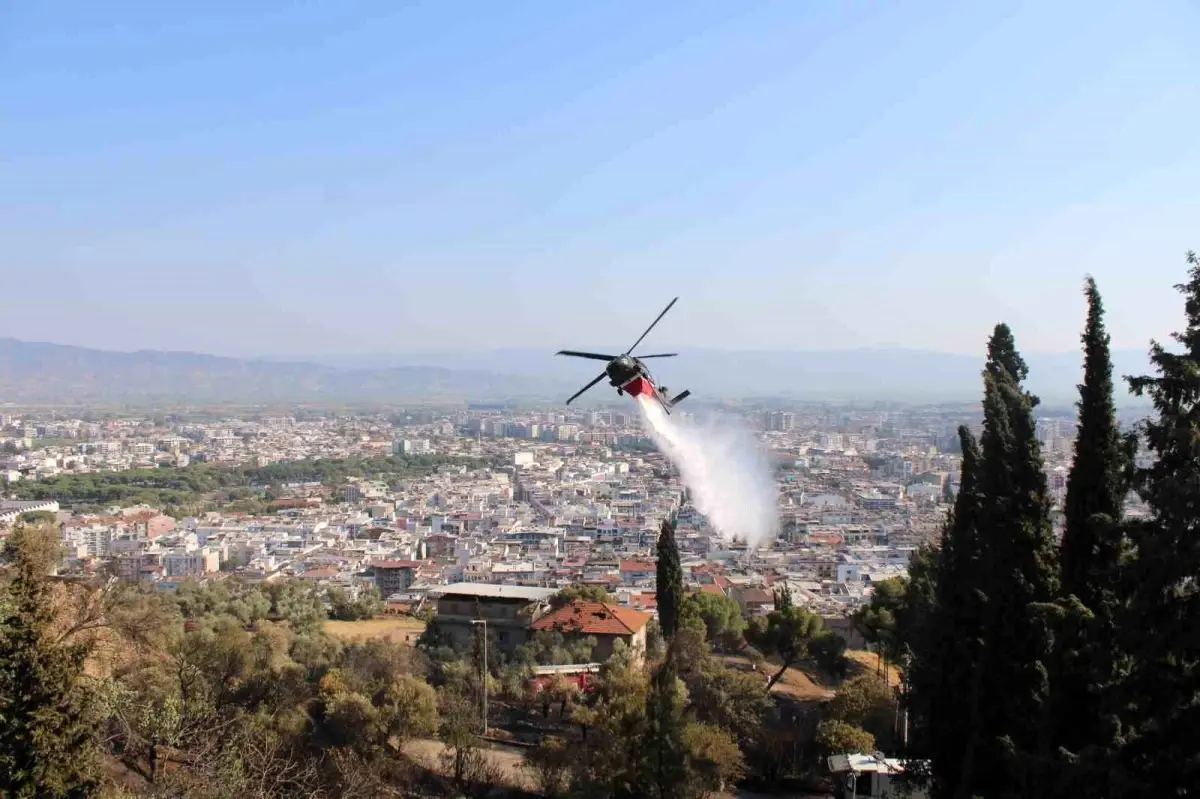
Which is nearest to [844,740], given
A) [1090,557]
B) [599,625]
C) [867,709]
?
[867,709]

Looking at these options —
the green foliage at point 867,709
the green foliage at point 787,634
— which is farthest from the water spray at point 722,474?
the green foliage at point 867,709

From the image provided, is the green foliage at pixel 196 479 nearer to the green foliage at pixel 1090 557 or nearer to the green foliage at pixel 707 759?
the green foliage at pixel 707 759

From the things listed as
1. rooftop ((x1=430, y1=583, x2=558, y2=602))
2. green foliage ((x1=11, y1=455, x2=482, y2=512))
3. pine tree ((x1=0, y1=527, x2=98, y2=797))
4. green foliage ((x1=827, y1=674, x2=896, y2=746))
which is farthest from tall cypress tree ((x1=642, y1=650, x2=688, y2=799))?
green foliage ((x1=11, y1=455, x2=482, y2=512))

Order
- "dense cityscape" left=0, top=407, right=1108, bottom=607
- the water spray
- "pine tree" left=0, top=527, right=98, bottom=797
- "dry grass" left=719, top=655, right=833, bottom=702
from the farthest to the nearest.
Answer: "dense cityscape" left=0, top=407, right=1108, bottom=607, the water spray, "dry grass" left=719, top=655, right=833, bottom=702, "pine tree" left=0, top=527, right=98, bottom=797

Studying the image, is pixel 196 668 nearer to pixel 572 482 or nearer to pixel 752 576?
pixel 752 576

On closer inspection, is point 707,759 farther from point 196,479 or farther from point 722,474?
point 196,479

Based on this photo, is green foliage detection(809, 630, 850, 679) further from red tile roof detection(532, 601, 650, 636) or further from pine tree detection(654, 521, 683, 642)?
red tile roof detection(532, 601, 650, 636)

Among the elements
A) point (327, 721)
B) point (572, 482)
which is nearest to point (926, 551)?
point (327, 721)
